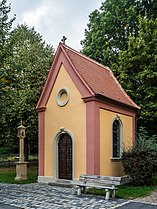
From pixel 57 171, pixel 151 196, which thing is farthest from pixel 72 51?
pixel 151 196

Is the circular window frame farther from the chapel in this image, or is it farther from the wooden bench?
the wooden bench

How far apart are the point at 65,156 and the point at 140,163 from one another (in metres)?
3.83

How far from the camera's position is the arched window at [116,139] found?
1645cm

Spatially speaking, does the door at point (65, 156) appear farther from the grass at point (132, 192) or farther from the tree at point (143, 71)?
the tree at point (143, 71)

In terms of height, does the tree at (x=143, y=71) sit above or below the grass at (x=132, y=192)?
above

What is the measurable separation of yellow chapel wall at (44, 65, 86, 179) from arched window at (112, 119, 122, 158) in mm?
2355

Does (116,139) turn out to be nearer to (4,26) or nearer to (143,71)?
(143,71)

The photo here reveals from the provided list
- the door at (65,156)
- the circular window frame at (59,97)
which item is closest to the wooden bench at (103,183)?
the door at (65,156)

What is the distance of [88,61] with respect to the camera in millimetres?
18172

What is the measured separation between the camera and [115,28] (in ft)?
86.9

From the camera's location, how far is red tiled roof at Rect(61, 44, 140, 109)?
51.0ft

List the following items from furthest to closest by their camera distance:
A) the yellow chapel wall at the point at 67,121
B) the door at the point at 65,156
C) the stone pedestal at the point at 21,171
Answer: the stone pedestal at the point at 21,171
the door at the point at 65,156
the yellow chapel wall at the point at 67,121

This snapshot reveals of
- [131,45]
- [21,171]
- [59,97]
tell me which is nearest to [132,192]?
[59,97]

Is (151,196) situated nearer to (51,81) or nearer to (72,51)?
(51,81)
